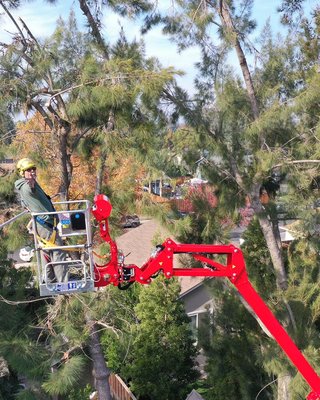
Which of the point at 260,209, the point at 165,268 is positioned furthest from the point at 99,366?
the point at 165,268

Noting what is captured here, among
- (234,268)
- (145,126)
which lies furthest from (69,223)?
(145,126)

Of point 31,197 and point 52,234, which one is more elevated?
point 31,197

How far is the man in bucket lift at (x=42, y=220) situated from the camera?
4.96 metres

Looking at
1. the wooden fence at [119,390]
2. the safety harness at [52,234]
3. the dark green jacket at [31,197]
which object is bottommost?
the wooden fence at [119,390]

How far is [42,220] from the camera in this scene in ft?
16.3

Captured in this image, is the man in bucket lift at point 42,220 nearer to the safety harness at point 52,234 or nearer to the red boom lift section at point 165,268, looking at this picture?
the safety harness at point 52,234

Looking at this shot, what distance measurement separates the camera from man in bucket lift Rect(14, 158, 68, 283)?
4961mm

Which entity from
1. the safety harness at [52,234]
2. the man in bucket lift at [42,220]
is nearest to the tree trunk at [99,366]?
the man in bucket lift at [42,220]

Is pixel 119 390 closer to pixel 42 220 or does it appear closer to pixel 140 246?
pixel 140 246

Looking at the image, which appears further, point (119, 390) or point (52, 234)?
point (119, 390)

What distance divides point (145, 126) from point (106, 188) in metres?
1.15

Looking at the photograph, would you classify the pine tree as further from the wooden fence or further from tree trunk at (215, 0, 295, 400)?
tree trunk at (215, 0, 295, 400)

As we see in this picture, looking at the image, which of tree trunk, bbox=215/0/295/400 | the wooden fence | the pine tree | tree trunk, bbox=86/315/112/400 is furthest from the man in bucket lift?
the wooden fence

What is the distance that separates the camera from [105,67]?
7.46 m
